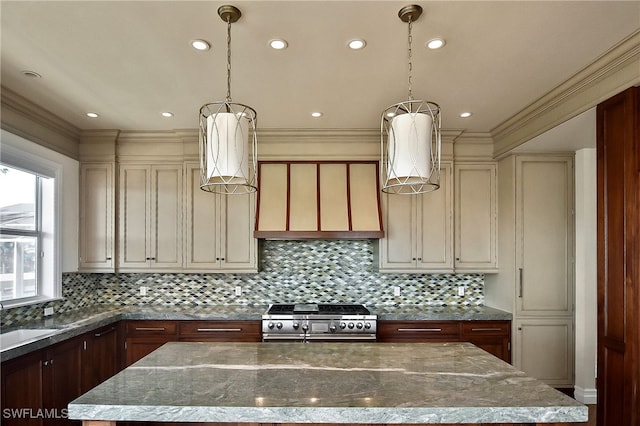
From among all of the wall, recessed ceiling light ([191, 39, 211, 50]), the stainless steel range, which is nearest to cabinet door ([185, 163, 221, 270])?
the stainless steel range

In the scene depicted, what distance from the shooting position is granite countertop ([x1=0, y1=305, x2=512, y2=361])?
3.25m

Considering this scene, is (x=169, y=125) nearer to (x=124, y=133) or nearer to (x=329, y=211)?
(x=124, y=133)

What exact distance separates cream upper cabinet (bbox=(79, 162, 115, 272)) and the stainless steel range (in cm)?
188

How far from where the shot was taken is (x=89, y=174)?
4039 millimetres

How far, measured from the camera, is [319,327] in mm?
3611

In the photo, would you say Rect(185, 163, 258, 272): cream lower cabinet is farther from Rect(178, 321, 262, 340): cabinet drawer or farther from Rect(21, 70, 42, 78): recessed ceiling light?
Rect(21, 70, 42, 78): recessed ceiling light

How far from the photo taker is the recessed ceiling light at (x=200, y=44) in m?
2.21

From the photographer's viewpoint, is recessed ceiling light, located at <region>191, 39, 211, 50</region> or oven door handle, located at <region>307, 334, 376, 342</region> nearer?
recessed ceiling light, located at <region>191, 39, 211, 50</region>

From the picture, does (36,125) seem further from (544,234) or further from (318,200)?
(544,234)

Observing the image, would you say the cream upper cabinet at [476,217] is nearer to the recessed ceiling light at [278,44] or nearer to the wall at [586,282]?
the wall at [586,282]

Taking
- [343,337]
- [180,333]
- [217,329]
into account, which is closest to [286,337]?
[343,337]

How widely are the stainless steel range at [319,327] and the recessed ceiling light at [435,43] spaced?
2424 millimetres

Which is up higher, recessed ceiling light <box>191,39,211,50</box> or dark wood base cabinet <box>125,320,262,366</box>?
recessed ceiling light <box>191,39,211,50</box>

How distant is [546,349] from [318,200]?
2.75 metres
